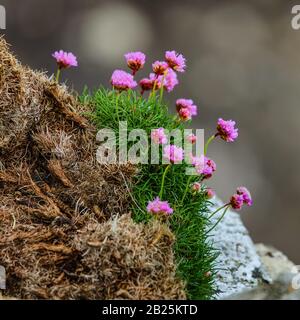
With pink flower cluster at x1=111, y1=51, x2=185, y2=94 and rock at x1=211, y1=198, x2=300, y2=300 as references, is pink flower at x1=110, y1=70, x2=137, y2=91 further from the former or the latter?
rock at x1=211, y1=198, x2=300, y2=300

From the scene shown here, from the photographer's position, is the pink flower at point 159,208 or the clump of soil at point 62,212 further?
the pink flower at point 159,208

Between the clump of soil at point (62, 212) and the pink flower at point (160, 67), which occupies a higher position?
the pink flower at point (160, 67)

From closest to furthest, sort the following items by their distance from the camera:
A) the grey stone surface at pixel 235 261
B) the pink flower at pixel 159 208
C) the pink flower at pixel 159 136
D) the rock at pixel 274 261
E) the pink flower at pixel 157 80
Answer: the pink flower at pixel 159 208
the pink flower at pixel 159 136
the pink flower at pixel 157 80
the grey stone surface at pixel 235 261
the rock at pixel 274 261

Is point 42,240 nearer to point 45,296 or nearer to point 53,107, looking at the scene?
point 45,296

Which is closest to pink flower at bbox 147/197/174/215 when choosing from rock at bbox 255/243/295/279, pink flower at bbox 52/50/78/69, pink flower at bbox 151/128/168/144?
pink flower at bbox 151/128/168/144

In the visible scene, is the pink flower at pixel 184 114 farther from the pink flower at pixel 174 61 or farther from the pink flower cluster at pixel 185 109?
the pink flower at pixel 174 61
